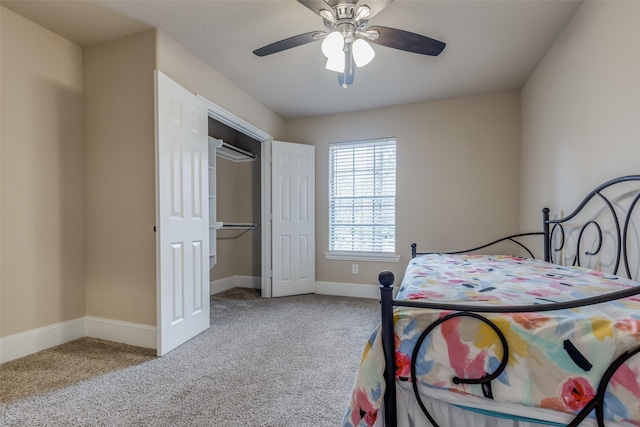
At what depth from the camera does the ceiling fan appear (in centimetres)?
166

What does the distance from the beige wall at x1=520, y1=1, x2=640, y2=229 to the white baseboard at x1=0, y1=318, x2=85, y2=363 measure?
3888 mm

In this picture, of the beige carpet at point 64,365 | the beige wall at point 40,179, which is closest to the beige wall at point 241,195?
the beige wall at point 40,179

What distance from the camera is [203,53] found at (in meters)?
2.57

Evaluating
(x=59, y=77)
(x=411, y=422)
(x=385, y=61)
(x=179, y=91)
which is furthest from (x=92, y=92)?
(x=411, y=422)

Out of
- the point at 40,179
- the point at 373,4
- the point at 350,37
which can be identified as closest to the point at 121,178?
the point at 40,179


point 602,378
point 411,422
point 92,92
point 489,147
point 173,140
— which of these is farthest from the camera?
point 489,147

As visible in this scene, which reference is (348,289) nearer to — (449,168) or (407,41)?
(449,168)

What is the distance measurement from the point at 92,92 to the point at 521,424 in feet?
11.1

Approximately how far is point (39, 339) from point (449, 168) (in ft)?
13.4

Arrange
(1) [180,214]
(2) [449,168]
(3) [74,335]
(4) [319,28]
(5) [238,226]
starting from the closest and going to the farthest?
(4) [319,28] < (1) [180,214] < (3) [74,335] < (2) [449,168] < (5) [238,226]

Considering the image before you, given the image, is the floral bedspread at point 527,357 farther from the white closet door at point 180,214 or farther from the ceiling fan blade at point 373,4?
the white closet door at point 180,214

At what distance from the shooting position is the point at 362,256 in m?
3.85

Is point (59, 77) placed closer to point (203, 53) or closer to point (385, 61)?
point (203, 53)

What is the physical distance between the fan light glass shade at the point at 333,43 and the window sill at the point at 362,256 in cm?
252
